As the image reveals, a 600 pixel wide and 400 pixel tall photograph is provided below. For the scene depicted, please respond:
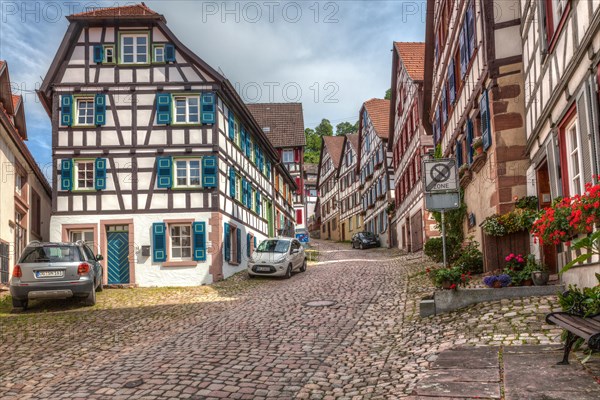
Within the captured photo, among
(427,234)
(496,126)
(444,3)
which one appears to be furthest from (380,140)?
(496,126)

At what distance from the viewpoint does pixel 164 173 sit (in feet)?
68.9

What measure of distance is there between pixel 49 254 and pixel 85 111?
351 inches

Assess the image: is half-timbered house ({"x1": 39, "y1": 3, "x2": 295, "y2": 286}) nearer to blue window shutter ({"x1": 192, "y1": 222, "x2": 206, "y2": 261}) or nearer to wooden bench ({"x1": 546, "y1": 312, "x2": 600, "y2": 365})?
blue window shutter ({"x1": 192, "y1": 222, "x2": 206, "y2": 261})

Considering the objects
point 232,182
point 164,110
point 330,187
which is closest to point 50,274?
point 164,110

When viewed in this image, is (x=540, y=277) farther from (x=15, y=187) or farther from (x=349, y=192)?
(x=349, y=192)

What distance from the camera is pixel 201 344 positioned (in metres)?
9.27

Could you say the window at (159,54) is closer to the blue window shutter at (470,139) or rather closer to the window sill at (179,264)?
the window sill at (179,264)

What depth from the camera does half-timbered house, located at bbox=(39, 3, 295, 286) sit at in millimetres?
20656

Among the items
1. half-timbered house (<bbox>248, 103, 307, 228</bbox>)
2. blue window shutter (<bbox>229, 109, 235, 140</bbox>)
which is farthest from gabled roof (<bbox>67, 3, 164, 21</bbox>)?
half-timbered house (<bbox>248, 103, 307, 228</bbox>)

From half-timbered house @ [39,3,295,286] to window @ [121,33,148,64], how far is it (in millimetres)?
35

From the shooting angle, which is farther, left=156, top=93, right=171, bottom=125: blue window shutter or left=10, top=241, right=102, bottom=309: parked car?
left=156, top=93, right=171, bottom=125: blue window shutter

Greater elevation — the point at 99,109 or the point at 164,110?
the point at 99,109

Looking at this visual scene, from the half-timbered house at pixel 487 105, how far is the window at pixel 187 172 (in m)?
8.54

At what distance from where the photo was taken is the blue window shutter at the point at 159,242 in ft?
66.9
